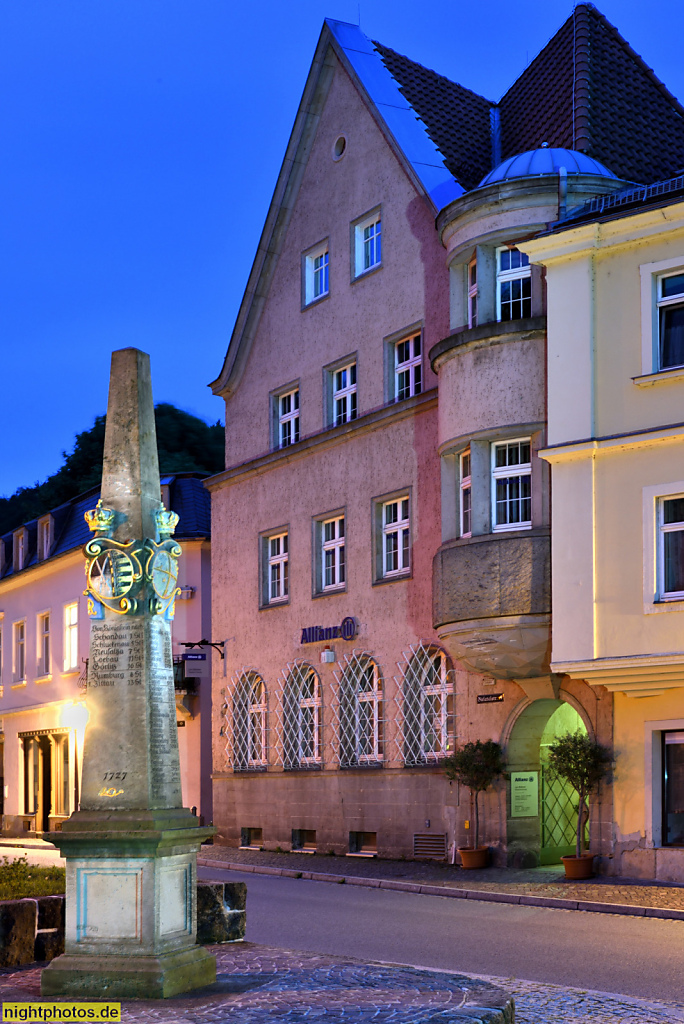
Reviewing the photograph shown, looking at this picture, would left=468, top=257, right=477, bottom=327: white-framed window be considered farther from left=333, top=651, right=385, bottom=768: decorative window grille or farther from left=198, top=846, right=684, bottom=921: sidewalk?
left=198, top=846, right=684, bottom=921: sidewalk

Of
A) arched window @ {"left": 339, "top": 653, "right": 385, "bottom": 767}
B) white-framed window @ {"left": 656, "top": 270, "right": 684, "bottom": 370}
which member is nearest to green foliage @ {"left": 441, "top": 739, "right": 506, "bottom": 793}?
arched window @ {"left": 339, "top": 653, "right": 385, "bottom": 767}

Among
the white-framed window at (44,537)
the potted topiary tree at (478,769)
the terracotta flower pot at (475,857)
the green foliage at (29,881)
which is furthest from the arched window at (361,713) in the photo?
the white-framed window at (44,537)

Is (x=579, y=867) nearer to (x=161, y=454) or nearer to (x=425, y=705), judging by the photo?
(x=425, y=705)

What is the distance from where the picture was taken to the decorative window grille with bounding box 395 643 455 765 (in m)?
25.7

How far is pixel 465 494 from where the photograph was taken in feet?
80.3

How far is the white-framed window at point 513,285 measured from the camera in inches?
938

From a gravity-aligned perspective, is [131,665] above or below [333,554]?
below

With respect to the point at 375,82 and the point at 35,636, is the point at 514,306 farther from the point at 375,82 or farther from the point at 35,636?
the point at 35,636

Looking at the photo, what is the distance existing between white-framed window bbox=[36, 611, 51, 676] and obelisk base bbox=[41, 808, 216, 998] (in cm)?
3477

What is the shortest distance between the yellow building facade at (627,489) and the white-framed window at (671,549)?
0.02m

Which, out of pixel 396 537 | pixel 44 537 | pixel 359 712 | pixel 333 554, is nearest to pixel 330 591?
pixel 333 554

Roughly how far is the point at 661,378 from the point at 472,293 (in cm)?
523

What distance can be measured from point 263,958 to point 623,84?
70.3 ft

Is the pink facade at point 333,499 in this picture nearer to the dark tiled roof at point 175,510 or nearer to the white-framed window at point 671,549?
the dark tiled roof at point 175,510
